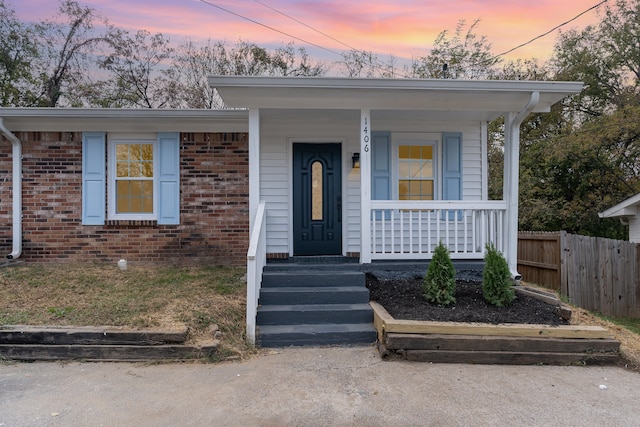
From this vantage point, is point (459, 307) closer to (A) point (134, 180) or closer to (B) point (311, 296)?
(B) point (311, 296)

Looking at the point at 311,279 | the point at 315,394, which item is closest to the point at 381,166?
the point at 311,279

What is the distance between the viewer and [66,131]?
651cm

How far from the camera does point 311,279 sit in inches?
197

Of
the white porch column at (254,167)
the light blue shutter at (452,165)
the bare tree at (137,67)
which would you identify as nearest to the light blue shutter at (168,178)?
the white porch column at (254,167)

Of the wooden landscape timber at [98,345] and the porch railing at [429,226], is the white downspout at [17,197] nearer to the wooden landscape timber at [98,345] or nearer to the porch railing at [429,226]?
the wooden landscape timber at [98,345]

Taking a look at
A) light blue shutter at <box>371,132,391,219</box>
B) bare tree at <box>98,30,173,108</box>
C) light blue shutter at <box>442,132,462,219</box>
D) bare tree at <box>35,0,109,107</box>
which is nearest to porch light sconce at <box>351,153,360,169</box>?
light blue shutter at <box>371,132,391,219</box>

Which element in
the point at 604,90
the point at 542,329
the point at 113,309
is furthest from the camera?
the point at 604,90

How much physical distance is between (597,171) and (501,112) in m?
10.2

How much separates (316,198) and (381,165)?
1.20m

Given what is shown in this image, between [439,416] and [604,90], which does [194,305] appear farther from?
[604,90]

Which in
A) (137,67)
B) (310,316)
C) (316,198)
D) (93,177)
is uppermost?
(137,67)

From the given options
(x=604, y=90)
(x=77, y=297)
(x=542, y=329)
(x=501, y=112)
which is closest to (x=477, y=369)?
(x=542, y=329)

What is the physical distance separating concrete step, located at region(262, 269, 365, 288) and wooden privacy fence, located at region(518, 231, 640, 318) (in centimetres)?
477

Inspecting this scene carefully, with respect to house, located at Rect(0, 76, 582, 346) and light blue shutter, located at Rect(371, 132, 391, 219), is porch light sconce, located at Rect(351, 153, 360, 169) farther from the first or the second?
light blue shutter, located at Rect(371, 132, 391, 219)
